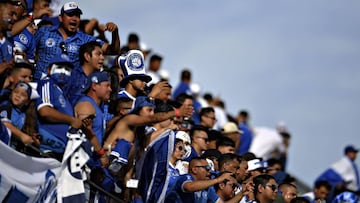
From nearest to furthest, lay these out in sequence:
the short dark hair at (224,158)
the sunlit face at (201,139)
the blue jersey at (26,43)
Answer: the blue jersey at (26,43) < the short dark hair at (224,158) < the sunlit face at (201,139)

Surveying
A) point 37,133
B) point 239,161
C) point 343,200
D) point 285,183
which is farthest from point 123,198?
point 343,200

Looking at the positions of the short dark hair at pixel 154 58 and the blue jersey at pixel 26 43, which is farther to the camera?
the short dark hair at pixel 154 58

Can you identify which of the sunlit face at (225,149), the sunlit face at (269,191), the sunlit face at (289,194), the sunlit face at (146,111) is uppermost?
the sunlit face at (146,111)

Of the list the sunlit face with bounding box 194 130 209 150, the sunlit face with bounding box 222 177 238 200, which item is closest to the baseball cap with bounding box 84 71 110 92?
the sunlit face with bounding box 222 177 238 200

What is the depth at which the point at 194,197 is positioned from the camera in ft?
47.4

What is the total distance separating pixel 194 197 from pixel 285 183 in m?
3.95

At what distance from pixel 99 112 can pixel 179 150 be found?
1649 millimetres

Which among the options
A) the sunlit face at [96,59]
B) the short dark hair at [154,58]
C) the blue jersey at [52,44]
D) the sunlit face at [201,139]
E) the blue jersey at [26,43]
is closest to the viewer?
the sunlit face at [96,59]

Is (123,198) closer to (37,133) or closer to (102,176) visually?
(102,176)

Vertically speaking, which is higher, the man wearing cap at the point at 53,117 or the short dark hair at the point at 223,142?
the man wearing cap at the point at 53,117

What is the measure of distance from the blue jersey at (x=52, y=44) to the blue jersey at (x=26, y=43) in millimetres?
75

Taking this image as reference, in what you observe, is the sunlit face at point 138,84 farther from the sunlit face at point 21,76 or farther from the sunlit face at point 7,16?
the sunlit face at point 21,76

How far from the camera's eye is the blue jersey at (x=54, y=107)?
12.9 meters

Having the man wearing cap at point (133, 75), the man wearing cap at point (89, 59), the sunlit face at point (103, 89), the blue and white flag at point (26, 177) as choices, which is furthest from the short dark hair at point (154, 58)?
the blue and white flag at point (26, 177)
